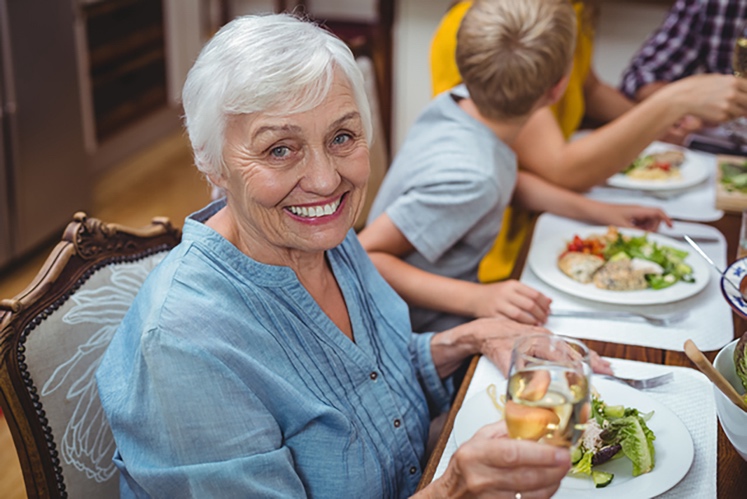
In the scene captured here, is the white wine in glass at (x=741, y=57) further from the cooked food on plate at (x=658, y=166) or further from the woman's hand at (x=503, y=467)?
the woman's hand at (x=503, y=467)

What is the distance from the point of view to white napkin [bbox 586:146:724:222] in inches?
75.4

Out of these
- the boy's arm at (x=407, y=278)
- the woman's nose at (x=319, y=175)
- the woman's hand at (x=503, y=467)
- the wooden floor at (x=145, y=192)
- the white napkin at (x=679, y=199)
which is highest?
the woman's nose at (x=319, y=175)

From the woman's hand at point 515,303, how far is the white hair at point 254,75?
0.53 meters

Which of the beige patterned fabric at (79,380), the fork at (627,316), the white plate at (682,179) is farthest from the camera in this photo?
the white plate at (682,179)

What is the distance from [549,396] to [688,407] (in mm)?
486

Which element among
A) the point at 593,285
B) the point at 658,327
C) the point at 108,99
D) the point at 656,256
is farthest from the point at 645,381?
the point at 108,99

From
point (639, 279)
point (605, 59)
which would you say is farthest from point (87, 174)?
point (639, 279)

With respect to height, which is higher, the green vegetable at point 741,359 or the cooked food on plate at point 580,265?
the green vegetable at point 741,359

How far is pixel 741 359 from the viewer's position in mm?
1064

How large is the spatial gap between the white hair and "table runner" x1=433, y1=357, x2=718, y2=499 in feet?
1.66

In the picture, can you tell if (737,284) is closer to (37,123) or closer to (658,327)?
(658,327)

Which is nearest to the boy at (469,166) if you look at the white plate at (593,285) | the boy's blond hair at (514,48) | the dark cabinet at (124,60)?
the boy's blond hair at (514,48)

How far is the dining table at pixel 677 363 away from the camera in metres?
1.07

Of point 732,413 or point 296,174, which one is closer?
point 732,413
